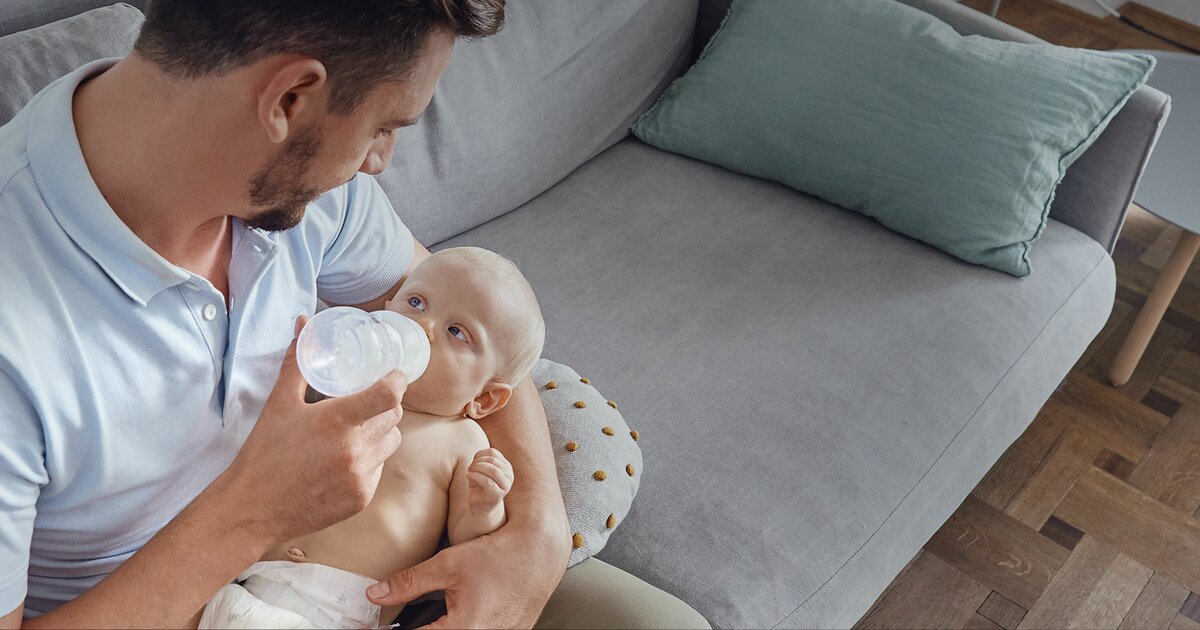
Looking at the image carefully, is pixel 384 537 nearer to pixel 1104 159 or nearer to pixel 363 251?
pixel 363 251

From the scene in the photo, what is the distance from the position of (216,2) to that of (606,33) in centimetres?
124

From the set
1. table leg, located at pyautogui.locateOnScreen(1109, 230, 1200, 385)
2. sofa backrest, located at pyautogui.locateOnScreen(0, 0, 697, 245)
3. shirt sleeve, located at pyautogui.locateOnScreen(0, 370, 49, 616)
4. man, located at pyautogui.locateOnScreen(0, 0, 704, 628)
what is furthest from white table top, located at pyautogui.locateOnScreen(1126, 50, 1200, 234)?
shirt sleeve, located at pyautogui.locateOnScreen(0, 370, 49, 616)

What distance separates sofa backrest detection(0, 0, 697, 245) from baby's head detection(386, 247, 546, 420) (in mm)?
494

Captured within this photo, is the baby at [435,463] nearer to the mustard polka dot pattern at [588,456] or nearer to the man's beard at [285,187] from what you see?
the mustard polka dot pattern at [588,456]

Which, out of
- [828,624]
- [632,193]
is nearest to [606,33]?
[632,193]

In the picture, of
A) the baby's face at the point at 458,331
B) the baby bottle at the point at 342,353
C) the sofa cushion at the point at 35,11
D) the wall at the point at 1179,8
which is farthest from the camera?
the wall at the point at 1179,8

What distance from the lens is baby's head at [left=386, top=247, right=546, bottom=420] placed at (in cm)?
A: 121

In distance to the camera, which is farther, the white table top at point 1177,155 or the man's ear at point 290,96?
the white table top at point 1177,155


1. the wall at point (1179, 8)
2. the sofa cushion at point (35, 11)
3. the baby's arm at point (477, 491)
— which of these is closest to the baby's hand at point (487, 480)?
the baby's arm at point (477, 491)

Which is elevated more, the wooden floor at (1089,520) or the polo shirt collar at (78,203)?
the polo shirt collar at (78,203)

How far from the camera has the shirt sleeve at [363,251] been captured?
4.27ft

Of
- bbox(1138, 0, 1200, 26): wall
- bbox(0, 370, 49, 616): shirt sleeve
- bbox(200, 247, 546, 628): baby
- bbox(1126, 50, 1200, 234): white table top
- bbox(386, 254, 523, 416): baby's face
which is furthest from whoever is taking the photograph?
bbox(1138, 0, 1200, 26): wall

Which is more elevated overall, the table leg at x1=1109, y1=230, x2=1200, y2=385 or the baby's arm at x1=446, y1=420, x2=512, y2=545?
the baby's arm at x1=446, y1=420, x2=512, y2=545

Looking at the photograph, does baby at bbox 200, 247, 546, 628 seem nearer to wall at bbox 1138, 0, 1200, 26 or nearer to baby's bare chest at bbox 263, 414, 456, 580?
baby's bare chest at bbox 263, 414, 456, 580
